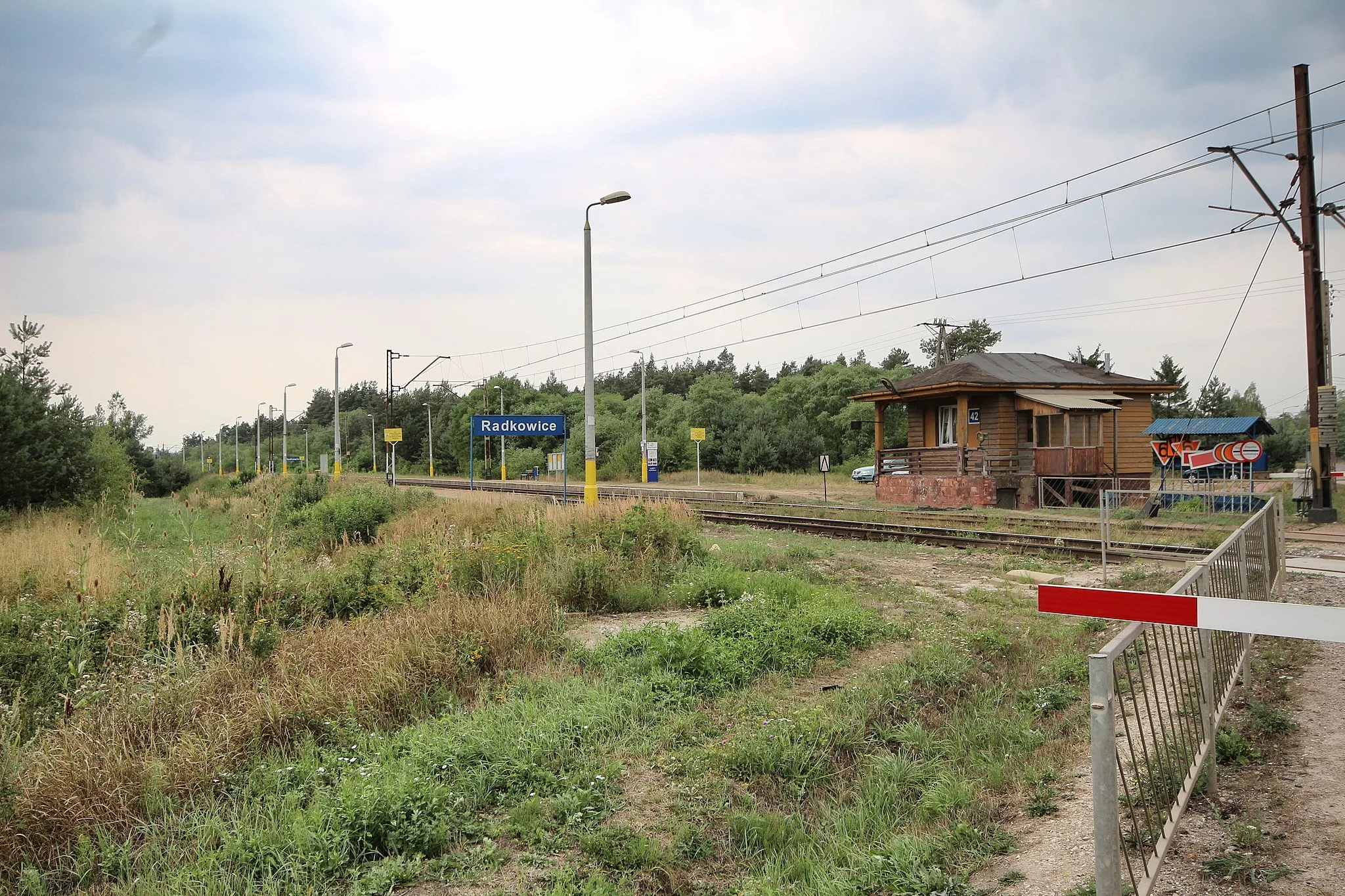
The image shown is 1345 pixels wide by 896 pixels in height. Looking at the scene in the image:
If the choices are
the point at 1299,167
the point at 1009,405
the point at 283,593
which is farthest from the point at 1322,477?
the point at 283,593

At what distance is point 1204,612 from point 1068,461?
27.1 meters

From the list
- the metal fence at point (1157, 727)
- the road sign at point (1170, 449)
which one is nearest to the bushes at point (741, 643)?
the metal fence at point (1157, 727)

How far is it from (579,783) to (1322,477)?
21672 millimetres

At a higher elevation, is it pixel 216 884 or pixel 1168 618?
pixel 1168 618

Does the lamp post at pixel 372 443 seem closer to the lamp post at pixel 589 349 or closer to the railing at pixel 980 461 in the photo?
the railing at pixel 980 461


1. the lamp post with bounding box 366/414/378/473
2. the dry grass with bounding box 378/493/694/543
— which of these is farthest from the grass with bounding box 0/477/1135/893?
the lamp post with bounding box 366/414/378/473

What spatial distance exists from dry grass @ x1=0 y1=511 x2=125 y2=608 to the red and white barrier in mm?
8856

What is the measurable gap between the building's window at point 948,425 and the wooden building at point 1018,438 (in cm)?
3

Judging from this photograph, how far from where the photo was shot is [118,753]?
5508 millimetres

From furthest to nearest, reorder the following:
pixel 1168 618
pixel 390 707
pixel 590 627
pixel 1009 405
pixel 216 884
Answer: pixel 1009 405 < pixel 590 627 < pixel 390 707 < pixel 216 884 < pixel 1168 618

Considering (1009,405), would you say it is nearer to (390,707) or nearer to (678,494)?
(678,494)

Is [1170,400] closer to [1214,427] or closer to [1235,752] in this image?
[1214,427]

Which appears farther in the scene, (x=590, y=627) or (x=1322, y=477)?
(x=1322, y=477)

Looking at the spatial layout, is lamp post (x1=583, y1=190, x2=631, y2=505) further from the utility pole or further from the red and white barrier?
the utility pole
